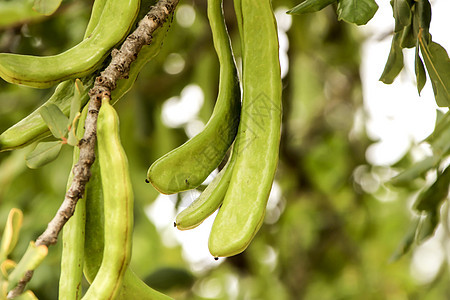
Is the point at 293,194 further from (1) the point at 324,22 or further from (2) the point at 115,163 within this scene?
(2) the point at 115,163

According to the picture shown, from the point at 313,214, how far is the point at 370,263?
0.99 feet

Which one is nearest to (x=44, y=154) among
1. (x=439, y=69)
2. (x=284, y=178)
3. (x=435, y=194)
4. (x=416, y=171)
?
(x=439, y=69)

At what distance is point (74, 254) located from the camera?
72cm

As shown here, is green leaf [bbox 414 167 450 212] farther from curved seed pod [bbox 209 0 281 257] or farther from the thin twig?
the thin twig

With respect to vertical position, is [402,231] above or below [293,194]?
below

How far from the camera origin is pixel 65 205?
2.23ft

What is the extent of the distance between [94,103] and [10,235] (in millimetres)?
190

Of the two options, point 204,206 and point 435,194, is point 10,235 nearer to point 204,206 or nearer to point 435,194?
point 204,206

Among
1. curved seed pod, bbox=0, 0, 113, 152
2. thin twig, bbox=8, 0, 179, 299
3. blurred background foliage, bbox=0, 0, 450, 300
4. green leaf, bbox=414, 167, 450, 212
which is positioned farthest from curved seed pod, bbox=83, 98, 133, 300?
blurred background foliage, bbox=0, 0, 450, 300

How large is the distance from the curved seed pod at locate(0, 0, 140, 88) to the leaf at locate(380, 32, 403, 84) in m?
0.38

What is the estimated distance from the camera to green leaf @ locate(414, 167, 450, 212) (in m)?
1.16

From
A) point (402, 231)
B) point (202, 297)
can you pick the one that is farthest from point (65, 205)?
point (402, 231)

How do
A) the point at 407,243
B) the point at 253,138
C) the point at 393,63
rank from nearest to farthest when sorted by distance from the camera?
1. the point at 253,138
2. the point at 393,63
3. the point at 407,243

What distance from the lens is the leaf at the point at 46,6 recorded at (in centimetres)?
85
